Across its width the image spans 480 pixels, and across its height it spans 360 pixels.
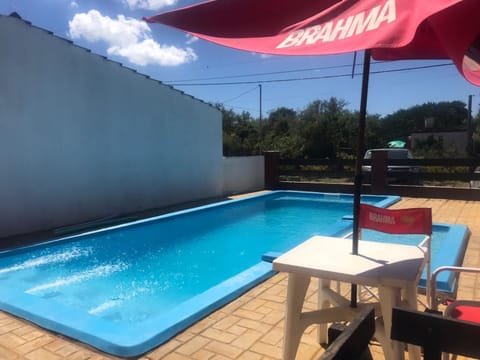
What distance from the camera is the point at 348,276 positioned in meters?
1.75

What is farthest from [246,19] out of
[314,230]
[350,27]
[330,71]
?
[330,71]

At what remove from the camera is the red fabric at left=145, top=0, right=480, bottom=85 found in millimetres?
1352

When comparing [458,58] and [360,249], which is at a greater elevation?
[458,58]

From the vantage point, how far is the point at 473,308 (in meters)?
1.90

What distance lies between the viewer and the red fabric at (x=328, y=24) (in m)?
1.35

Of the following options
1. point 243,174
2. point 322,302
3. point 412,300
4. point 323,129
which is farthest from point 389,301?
point 323,129

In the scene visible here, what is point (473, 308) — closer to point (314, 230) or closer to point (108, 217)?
point (314, 230)

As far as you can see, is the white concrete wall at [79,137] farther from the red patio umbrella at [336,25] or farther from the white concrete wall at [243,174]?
the red patio umbrella at [336,25]

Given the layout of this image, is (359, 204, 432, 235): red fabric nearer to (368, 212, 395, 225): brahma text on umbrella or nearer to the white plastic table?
(368, 212, 395, 225): brahma text on umbrella

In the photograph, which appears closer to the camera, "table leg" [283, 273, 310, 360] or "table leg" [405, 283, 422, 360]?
"table leg" [405, 283, 422, 360]

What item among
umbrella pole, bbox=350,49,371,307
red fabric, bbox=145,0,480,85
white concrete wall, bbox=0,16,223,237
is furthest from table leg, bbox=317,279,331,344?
white concrete wall, bbox=0,16,223,237

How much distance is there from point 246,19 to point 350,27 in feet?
2.09

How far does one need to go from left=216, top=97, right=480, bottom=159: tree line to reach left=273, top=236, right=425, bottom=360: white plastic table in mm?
18630

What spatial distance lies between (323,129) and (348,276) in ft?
77.9
